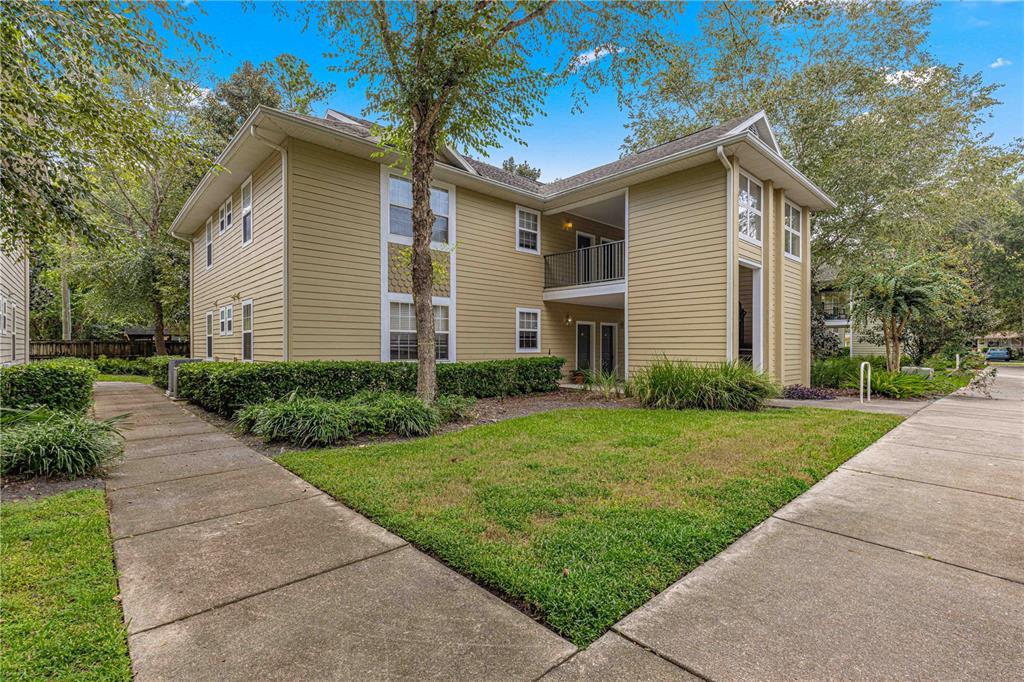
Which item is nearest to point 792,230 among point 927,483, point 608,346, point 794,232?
point 794,232

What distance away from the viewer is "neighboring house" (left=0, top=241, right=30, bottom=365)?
9.81 meters

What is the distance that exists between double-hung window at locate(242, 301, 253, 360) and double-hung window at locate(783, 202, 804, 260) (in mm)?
13731

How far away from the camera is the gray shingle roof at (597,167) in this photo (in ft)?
32.2

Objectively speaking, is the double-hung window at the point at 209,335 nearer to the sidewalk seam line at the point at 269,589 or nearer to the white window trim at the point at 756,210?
the sidewalk seam line at the point at 269,589

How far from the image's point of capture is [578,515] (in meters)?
3.32

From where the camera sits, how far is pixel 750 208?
35.2ft

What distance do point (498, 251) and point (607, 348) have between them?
5750 millimetres

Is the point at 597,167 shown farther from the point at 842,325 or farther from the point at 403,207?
the point at 842,325

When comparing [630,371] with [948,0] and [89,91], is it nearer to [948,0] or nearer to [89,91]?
[89,91]

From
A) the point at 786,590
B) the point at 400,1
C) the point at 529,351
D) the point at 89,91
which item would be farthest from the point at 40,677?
the point at 529,351

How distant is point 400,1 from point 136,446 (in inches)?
288

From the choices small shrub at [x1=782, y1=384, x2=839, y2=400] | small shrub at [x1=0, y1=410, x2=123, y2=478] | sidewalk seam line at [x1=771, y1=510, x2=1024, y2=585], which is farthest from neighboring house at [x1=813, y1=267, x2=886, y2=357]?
small shrub at [x1=0, y1=410, x2=123, y2=478]

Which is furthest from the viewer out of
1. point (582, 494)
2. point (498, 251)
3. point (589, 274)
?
point (589, 274)

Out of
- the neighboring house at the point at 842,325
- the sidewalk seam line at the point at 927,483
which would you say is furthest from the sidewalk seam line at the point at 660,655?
the neighboring house at the point at 842,325
